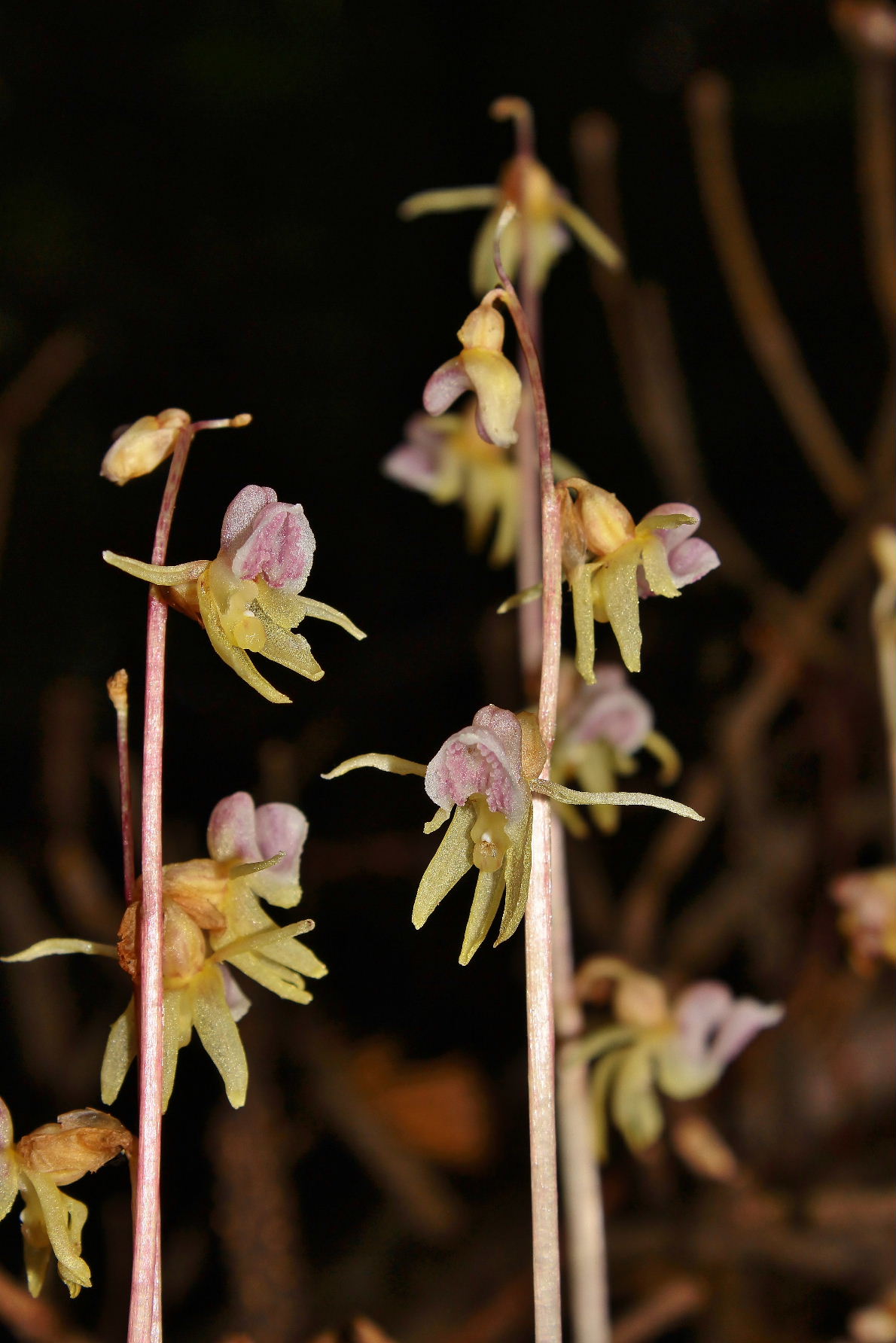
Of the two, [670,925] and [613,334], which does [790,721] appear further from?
[613,334]

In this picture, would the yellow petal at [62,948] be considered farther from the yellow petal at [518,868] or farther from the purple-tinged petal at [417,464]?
the purple-tinged petal at [417,464]

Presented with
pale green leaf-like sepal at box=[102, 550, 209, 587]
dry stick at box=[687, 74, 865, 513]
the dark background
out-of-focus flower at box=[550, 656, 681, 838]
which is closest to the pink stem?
pale green leaf-like sepal at box=[102, 550, 209, 587]

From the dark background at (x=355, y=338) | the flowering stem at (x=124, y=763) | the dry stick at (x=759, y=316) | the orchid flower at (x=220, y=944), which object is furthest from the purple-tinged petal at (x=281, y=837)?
the dry stick at (x=759, y=316)

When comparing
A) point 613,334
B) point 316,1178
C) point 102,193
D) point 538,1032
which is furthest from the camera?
point 102,193

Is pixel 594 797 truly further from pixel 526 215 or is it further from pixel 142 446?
pixel 526 215

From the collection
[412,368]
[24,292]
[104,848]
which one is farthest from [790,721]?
[24,292]

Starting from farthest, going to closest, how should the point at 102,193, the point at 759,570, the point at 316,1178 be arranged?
the point at 102,193 < the point at 759,570 < the point at 316,1178

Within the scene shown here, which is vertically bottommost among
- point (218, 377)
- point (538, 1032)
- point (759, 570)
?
point (538, 1032)
